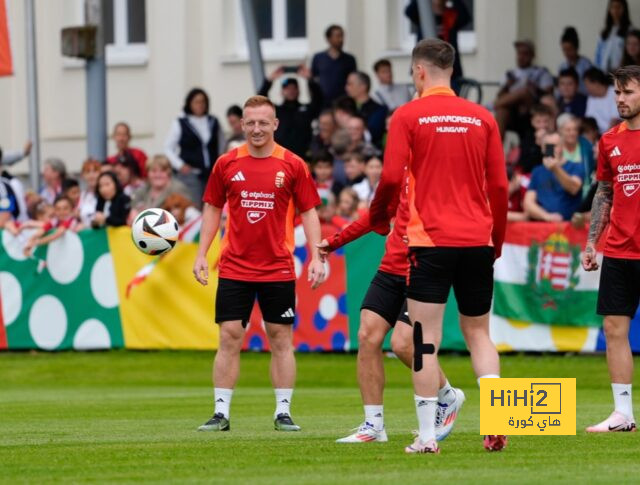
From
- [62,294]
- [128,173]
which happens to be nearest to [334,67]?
[128,173]

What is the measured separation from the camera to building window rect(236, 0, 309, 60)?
31375 mm

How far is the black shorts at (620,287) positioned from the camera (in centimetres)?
1271

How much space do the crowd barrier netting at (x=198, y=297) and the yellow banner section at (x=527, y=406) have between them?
28.7ft

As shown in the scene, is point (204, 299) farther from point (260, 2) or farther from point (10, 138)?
point (10, 138)

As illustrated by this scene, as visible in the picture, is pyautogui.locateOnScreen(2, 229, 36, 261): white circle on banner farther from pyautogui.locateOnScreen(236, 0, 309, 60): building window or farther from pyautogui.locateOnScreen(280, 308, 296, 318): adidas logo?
pyautogui.locateOnScreen(280, 308, 296, 318): adidas logo

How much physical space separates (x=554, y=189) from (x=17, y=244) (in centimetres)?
673

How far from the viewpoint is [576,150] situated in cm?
2034

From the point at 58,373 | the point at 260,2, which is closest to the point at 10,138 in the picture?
the point at 260,2

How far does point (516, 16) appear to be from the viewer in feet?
91.1

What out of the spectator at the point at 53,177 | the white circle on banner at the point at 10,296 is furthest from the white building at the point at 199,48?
the white circle on banner at the point at 10,296

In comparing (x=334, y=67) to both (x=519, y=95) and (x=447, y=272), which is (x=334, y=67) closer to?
(x=519, y=95)

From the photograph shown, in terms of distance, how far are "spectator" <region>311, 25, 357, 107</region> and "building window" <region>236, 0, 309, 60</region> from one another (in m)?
5.29

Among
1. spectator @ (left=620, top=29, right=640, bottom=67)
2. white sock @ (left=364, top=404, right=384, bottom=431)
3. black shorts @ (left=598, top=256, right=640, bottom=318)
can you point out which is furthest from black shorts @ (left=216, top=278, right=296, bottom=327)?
spectator @ (left=620, top=29, right=640, bottom=67)

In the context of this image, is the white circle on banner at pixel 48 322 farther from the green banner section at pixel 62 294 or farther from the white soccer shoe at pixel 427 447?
the white soccer shoe at pixel 427 447
